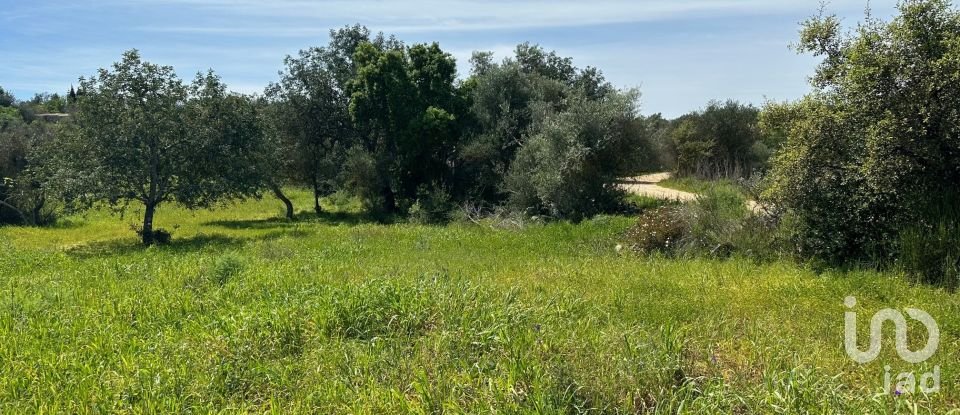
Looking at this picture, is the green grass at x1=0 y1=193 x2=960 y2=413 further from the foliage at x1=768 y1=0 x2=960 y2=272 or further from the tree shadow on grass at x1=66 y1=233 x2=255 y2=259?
the tree shadow on grass at x1=66 y1=233 x2=255 y2=259

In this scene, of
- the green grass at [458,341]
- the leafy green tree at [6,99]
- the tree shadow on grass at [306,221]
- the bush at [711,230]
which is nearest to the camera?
the green grass at [458,341]

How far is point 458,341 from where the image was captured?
4.89 m

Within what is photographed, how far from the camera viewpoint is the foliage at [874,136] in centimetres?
773

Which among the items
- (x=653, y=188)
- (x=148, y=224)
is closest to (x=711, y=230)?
(x=653, y=188)

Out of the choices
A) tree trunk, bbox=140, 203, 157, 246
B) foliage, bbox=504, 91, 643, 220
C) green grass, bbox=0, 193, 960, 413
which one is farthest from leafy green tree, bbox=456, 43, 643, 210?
green grass, bbox=0, 193, 960, 413

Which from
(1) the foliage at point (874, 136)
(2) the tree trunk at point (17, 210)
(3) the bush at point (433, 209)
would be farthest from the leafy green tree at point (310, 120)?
(1) the foliage at point (874, 136)

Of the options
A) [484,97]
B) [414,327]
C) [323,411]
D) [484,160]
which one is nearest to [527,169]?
[484,160]

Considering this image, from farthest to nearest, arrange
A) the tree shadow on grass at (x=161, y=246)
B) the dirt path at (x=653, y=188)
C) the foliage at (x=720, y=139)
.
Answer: the foliage at (x=720, y=139), the dirt path at (x=653, y=188), the tree shadow on grass at (x=161, y=246)

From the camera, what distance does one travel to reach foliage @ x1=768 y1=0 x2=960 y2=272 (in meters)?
7.73

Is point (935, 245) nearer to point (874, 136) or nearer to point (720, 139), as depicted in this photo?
point (874, 136)

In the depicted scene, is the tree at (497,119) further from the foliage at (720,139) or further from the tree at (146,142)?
the foliage at (720,139)

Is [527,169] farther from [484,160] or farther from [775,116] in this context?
[775,116]

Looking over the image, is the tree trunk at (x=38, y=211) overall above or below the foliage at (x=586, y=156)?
below

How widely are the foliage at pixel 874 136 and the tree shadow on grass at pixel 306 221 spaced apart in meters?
15.9
